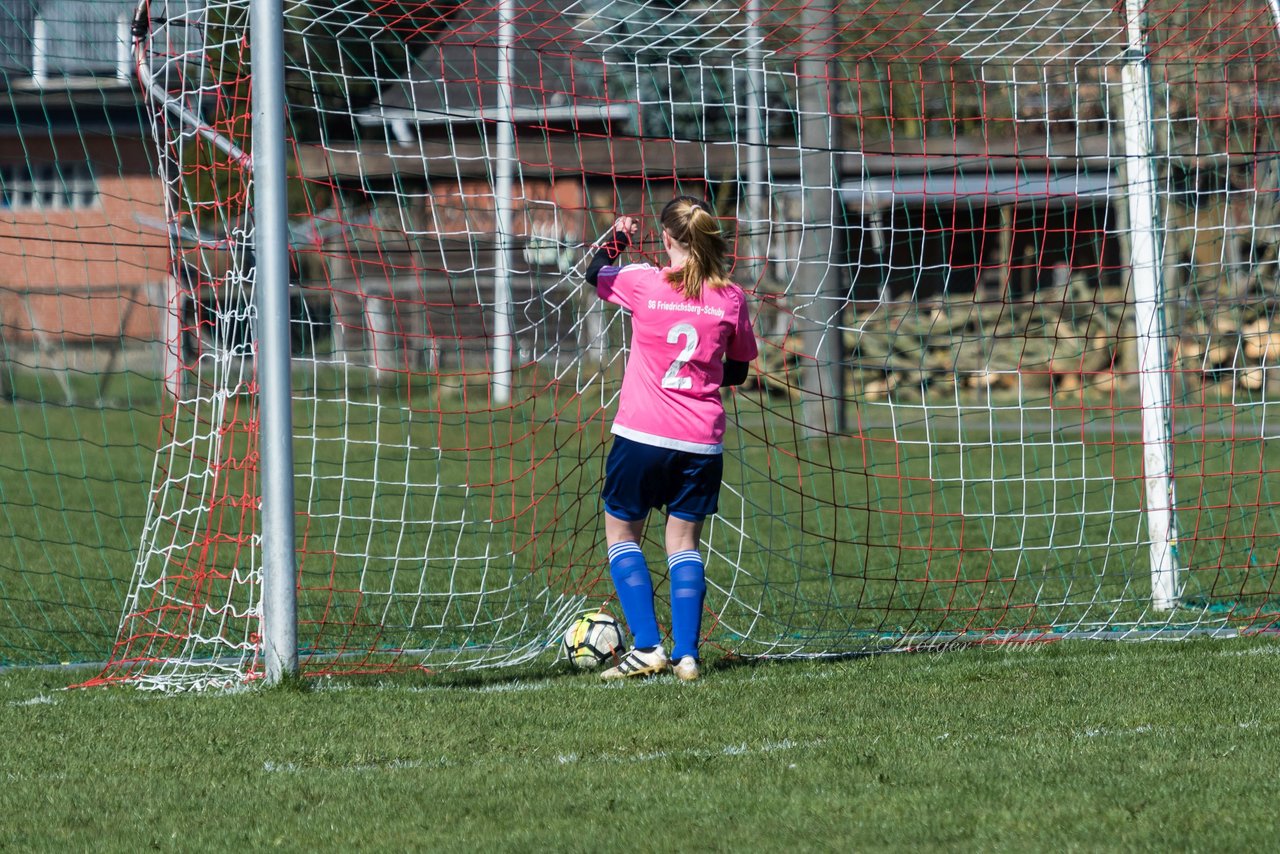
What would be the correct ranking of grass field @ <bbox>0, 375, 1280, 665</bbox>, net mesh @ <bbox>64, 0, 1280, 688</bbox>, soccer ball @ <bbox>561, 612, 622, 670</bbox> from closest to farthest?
soccer ball @ <bbox>561, 612, 622, 670</bbox>
net mesh @ <bbox>64, 0, 1280, 688</bbox>
grass field @ <bbox>0, 375, 1280, 665</bbox>

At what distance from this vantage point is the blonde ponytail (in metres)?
5.46

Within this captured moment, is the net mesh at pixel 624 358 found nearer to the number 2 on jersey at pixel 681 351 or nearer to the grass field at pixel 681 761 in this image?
the grass field at pixel 681 761

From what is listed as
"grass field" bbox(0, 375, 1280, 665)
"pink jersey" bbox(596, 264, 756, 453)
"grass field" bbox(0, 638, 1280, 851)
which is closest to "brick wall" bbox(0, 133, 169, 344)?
"grass field" bbox(0, 375, 1280, 665)

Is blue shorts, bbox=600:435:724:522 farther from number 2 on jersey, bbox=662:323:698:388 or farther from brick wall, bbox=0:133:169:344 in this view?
brick wall, bbox=0:133:169:344

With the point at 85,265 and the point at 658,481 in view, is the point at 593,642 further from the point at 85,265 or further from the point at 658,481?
the point at 85,265

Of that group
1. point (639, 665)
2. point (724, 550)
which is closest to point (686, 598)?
point (639, 665)

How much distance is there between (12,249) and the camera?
27625 mm

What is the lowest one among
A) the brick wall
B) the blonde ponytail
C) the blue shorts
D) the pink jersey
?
the blue shorts

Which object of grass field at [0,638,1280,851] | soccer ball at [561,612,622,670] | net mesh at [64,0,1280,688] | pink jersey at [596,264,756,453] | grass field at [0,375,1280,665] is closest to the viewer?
grass field at [0,638,1280,851]

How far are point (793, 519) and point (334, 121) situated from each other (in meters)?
6.19

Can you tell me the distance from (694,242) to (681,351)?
40 cm

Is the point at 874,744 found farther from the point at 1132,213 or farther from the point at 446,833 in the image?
the point at 1132,213

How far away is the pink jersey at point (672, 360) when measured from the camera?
5.45 m

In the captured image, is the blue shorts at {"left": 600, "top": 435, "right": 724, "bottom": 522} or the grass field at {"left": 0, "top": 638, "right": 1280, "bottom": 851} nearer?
the grass field at {"left": 0, "top": 638, "right": 1280, "bottom": 851}
